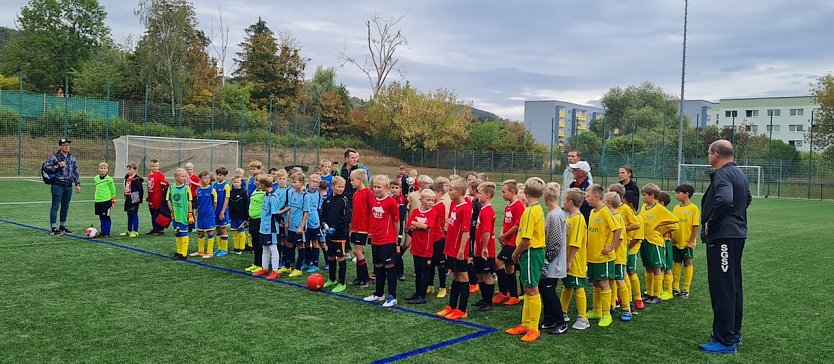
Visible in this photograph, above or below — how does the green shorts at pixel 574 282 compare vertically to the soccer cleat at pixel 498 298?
above

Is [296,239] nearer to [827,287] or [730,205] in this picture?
[730,205]

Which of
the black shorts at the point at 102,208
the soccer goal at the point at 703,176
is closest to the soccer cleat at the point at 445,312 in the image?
the black shorts at the point at 102,208

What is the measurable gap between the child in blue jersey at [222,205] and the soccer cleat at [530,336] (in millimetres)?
6180

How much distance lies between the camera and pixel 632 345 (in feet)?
18.7

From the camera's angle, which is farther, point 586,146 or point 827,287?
point 586,146

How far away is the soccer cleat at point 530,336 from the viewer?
5.71 m

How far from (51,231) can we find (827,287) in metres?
13.6

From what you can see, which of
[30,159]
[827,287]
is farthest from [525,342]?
[30,159]

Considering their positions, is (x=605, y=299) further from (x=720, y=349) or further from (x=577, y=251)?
(x=720, y=349)

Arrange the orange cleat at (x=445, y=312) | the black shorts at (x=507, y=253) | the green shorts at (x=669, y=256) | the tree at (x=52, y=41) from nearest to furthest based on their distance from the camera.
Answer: the orange cleat at (x=445, y=312)
the black shorts at (x=507, y=253)
the green shorts at (x=669, y=256)
the tree at (x=52, y=41)

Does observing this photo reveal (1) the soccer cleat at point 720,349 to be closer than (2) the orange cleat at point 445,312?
Yes

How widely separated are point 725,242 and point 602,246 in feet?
4.03

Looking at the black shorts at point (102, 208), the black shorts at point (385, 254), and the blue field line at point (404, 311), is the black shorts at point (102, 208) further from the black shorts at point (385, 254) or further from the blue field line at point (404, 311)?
the black shorts at point (385, 254)

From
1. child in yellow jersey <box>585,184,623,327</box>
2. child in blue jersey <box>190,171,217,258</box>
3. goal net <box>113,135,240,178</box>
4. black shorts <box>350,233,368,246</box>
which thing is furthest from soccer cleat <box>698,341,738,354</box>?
goal net <box>113,135,240,178</box>
